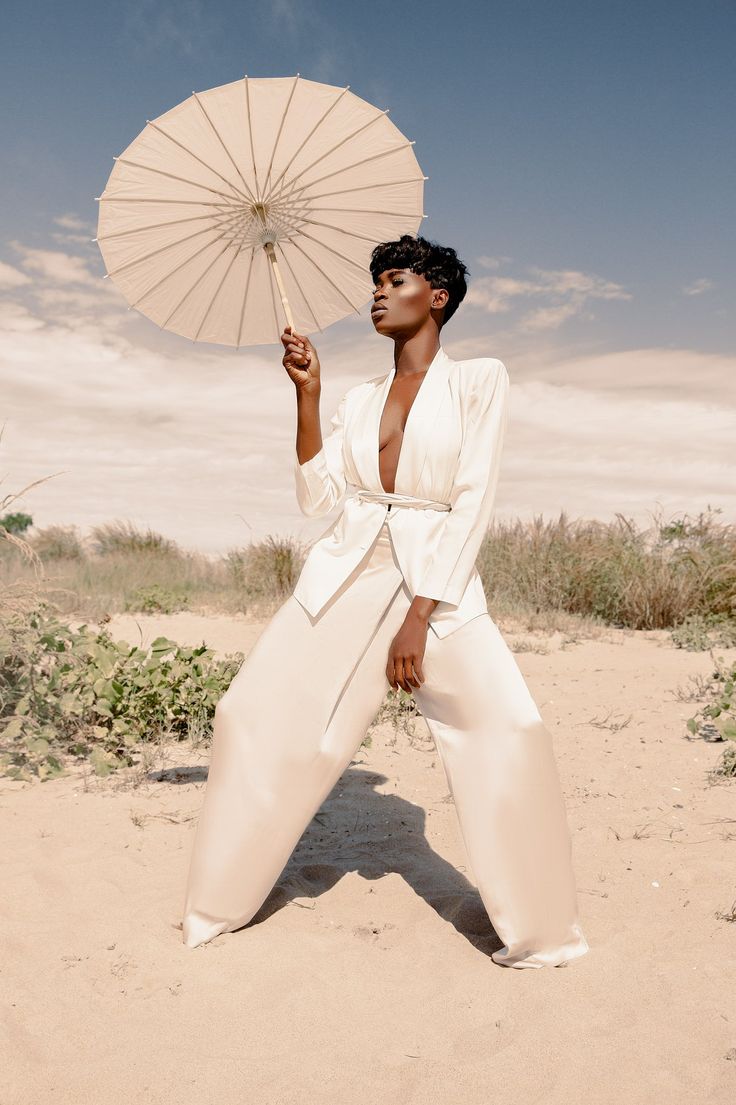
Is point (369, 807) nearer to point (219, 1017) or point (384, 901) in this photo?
point (384, 901)

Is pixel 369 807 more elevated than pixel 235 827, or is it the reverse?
pixel 235 827

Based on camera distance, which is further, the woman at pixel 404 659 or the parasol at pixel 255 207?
the parasol at pixel 255 207

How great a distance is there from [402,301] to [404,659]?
1.20 metres

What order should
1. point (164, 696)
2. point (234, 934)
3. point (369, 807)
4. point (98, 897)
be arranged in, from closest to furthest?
1. point (234, 934)
2. point (98, 897)
3. point (369, 807)
4. point (164, 696)

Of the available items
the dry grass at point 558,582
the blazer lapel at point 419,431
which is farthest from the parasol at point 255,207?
the dry grass at point 558,582

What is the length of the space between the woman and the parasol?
53 cm

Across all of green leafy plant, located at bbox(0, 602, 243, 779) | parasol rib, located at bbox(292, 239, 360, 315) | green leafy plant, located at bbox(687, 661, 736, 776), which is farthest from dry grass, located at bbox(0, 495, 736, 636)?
parasol rib, located at bbox(292, 239, 360, 315)

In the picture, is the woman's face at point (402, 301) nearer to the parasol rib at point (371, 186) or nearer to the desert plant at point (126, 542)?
the parasol rib at point (371, 186)

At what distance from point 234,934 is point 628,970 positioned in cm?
133

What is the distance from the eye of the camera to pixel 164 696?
5.30 meters

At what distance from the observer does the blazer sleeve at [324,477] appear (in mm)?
3047

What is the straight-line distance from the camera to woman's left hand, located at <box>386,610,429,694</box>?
2.78 meters

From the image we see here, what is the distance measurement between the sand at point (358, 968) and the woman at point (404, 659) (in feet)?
0.72

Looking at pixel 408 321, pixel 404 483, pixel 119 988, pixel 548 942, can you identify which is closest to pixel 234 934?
pixel 119 988
